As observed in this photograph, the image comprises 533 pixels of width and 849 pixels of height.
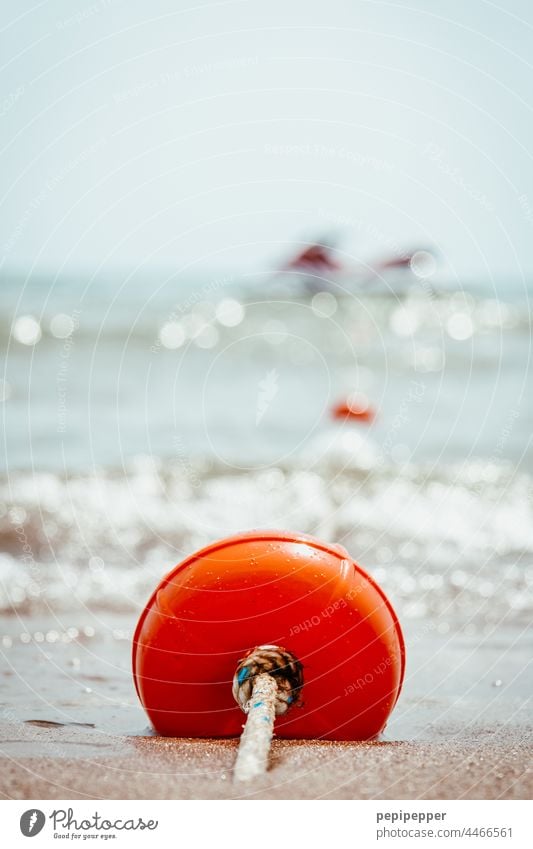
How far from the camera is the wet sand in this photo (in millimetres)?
1455

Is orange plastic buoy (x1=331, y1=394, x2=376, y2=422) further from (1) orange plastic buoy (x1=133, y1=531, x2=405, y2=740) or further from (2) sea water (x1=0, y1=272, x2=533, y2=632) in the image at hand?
(1) orange plastic buoy (x1=133, y1=531, x2=405, y2=740)

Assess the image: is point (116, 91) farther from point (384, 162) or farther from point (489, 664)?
point (489, 664)

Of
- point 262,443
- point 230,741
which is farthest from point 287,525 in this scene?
point 230,741

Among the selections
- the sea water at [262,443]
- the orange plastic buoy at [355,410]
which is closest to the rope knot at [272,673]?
the sea water at [262,443]

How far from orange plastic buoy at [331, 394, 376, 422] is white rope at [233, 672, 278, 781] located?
397cm

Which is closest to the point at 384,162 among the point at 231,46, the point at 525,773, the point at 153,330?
the point at 231,46

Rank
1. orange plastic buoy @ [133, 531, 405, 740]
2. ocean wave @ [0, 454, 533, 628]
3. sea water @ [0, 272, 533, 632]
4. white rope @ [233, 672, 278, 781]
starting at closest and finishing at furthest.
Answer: white rope @ [233, 672, 278, 781], orange plastic buoy @ [133, 531, 405, 740], ocean wave @ [0, 454, 533, 628], sea water @ [0, 272, 533, 632]

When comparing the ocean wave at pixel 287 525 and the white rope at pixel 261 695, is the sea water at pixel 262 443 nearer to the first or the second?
the ocean wave at pixel 287 525

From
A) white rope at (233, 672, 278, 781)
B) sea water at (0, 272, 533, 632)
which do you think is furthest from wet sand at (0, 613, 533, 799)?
sea water at (0, 272, 533, 632)

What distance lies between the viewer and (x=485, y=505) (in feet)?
12.6

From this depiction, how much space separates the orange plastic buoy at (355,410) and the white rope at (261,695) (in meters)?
3.91

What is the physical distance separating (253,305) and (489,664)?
686cm

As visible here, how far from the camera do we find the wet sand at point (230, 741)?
1.46 meters

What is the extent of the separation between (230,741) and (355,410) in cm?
430
